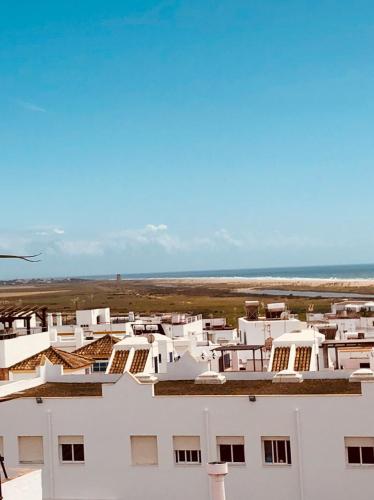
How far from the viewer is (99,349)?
46250mm

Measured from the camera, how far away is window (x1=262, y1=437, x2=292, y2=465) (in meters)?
26.5

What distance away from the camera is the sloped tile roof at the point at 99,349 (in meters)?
45.1

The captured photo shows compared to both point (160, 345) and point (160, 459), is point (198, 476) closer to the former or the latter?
point (160, 459)

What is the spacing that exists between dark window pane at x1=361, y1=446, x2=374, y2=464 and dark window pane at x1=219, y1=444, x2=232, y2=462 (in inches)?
183

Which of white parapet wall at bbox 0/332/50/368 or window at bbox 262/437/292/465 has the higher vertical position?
white parapet wall at bbox 0/332/50/368

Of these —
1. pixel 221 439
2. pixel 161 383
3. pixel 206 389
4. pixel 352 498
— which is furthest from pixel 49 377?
pixel 352 498

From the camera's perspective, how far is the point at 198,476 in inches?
1064

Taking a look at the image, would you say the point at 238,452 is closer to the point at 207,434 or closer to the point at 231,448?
the point at 231,448

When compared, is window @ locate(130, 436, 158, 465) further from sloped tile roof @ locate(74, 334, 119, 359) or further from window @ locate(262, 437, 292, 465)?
sloped tile roof @ locate(74, 334, 119, 359)

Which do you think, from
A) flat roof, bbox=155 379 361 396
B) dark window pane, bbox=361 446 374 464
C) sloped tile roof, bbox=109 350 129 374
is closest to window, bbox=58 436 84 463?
flat roof, bbox=155 379 361 396

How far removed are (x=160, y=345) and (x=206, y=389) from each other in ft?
51.0

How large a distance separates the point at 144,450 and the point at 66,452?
3113 millimetres

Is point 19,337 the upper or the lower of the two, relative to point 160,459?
upper

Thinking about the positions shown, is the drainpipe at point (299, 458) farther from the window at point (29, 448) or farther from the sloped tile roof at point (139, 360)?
the sloped tile roof at point (139, 360)
